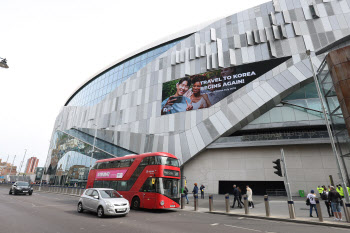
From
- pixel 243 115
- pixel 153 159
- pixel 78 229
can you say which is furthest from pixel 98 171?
pixel 243 115

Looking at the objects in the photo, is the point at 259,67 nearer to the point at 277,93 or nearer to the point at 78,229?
the point at 277,93

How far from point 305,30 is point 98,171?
32181mm

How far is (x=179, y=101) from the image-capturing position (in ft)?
97.7

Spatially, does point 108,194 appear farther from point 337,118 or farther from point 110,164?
point 337,118

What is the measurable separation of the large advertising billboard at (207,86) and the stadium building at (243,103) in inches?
6.0

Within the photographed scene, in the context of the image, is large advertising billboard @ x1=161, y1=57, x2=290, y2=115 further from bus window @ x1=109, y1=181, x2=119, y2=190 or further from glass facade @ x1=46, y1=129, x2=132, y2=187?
bus window @ x1=109, y1=181, x2=119, y2=190

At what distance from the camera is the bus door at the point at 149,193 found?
1244cm

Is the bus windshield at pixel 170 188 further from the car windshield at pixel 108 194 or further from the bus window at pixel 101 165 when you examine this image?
the bus window at pixel 101 165

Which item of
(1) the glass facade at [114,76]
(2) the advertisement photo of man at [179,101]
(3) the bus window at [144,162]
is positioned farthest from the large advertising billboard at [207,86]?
(3) the bus window at [144,162]

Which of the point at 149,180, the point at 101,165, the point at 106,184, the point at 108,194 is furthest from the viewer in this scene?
the point at 101,165

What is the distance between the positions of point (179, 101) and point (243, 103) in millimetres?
9935

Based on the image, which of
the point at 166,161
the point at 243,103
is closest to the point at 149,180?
the point at 166,161

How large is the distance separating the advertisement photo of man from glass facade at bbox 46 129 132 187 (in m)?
9.62

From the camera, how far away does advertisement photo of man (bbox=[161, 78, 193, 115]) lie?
95.2ft
